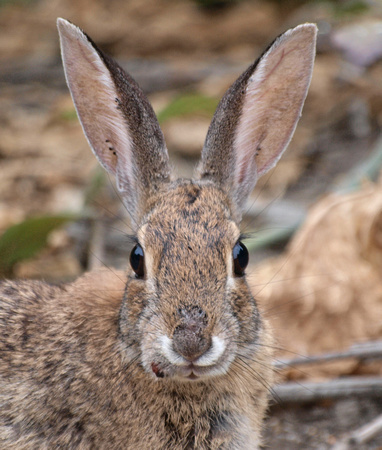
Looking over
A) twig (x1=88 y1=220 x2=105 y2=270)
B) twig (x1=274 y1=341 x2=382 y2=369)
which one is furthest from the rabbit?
twig (x1=88 y1=220 x2=105 y2=270)

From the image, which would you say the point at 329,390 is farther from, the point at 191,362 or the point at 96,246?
the point at 96,246

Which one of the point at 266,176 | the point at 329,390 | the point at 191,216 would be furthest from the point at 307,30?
the point at 266,176

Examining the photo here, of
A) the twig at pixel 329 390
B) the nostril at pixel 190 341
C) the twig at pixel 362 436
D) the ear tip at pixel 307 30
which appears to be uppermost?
the ear tip at pixel 307 30

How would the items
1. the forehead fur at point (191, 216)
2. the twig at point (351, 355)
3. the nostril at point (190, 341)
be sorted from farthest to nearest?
the twig at point (351, 355)
the forehead fur at point (191, 216)
the nostril at point (190, 341)

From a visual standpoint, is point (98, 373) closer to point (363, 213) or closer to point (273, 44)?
point (273, 44)

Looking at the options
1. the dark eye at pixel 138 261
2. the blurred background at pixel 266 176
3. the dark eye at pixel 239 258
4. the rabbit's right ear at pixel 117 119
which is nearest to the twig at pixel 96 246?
the blurred background at pixel 266 176

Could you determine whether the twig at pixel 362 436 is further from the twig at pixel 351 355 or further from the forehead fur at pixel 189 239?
the forehead fur at pixel 189 239

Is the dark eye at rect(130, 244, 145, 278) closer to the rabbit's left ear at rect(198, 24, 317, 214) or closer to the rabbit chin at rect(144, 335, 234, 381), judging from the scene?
the rabbit chin at rect(144, 335, 234, 381)
